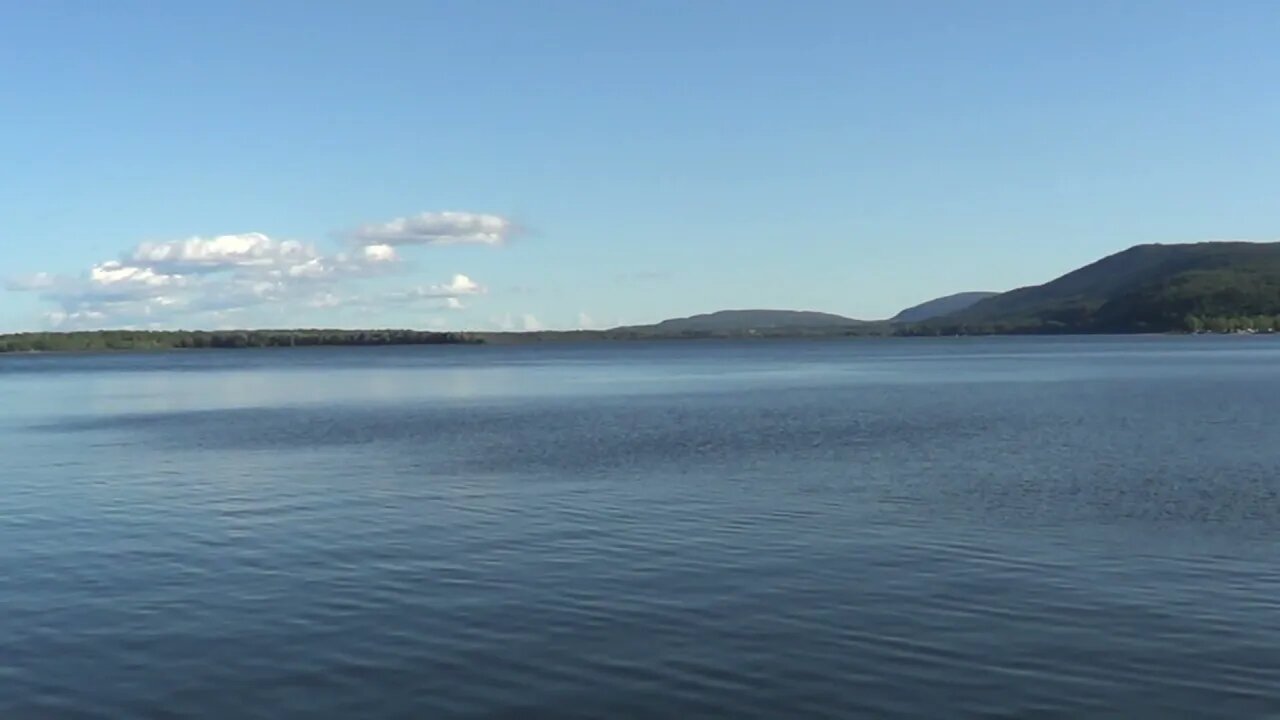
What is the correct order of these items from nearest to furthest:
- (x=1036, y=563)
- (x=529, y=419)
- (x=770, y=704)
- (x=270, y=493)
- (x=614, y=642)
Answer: (x=770, y=704), (x=614, y=642), (x=1036, y=563), (x=270, y=493), (x=529, y=419)

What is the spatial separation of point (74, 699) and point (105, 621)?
129 inches

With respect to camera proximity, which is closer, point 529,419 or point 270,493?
point 270,493

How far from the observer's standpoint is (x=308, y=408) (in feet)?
204

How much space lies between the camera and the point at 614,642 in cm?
1383

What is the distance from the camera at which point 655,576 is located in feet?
57.2

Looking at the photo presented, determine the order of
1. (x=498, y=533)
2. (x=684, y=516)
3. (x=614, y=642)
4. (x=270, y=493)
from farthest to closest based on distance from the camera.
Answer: (x=270, y=493), (x=684, y=516), (x=498, y=533), (x=614, y=642)

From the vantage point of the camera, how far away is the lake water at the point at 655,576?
12234 millimetres

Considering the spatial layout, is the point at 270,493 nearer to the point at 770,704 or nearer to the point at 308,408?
the point at 770,704

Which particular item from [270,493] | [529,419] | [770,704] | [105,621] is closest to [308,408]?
[529,419]

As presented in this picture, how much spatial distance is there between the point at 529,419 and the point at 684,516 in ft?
93.6

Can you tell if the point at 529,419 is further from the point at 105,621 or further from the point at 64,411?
the point at 105,621

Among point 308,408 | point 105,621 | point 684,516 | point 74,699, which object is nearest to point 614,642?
point 74,699

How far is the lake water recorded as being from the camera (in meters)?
12.2

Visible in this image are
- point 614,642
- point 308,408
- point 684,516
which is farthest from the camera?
point 308,408
